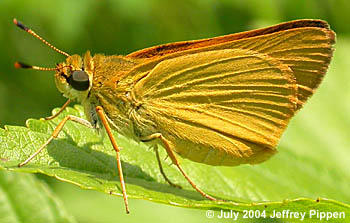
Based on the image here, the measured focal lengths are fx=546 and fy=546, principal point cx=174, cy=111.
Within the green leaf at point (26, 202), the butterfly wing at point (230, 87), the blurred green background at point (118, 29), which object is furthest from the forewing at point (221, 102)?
the blurred green background at point (118, 29)

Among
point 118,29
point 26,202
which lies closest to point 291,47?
point 26,202

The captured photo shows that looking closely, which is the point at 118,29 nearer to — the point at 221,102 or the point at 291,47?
the point at 221,102

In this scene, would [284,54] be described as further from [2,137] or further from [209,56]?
[2,137]

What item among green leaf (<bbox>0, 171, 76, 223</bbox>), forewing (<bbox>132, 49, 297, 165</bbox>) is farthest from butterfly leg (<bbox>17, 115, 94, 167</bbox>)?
forewing (<bbox>132, 49, 297, 165</bbox>)

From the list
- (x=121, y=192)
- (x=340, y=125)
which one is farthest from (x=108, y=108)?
(x=340, y=125)

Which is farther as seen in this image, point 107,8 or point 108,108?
point 107,8
